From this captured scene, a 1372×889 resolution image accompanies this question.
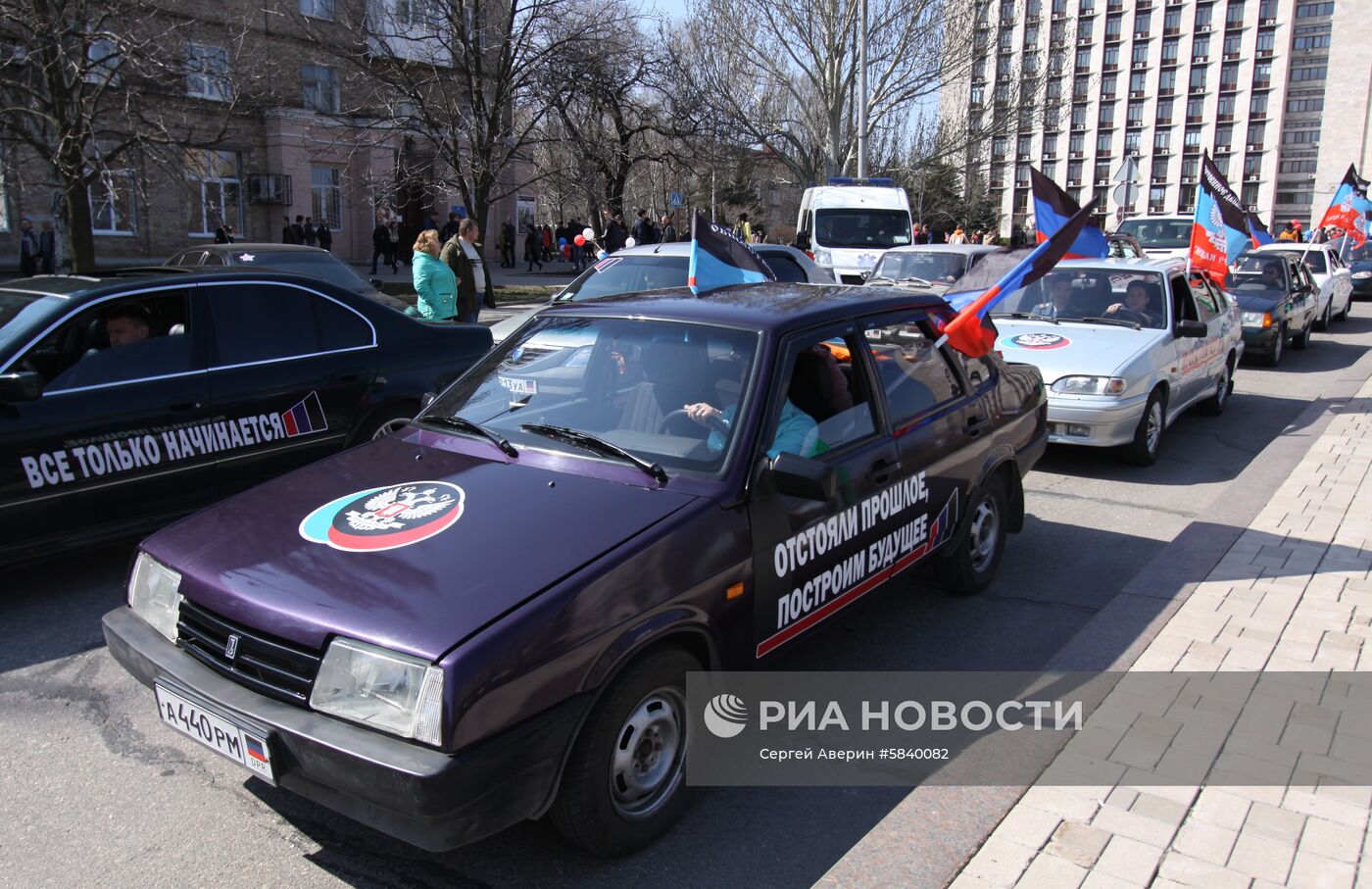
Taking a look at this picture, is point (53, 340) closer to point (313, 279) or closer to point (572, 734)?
point (313, 279)

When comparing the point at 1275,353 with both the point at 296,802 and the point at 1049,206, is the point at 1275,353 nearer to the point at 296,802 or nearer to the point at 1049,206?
the point at 1049,206

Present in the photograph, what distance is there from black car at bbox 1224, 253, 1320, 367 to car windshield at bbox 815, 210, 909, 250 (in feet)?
22.8

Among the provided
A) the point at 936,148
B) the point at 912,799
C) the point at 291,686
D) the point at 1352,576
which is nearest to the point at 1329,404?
the point at 1352,576

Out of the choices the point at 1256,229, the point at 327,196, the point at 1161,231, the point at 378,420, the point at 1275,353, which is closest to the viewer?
the point at 378,420

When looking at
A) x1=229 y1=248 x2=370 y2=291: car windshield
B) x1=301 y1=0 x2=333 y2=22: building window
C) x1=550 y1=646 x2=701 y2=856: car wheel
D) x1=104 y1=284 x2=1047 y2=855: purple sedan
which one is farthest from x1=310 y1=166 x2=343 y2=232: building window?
x1=550 y1=646 x2=701 y2=856: car wheel

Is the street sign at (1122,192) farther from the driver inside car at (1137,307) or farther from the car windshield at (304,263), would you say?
the car windshield at (304,263)

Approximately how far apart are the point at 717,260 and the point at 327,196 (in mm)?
31094

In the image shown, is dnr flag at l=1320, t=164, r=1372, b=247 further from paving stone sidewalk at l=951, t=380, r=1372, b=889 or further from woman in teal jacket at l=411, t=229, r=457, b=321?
paving stone sidewalk at l=951, t=380, r=1372, b=889

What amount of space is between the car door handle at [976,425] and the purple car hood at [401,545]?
84.2 inches

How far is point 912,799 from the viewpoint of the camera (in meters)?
3.46

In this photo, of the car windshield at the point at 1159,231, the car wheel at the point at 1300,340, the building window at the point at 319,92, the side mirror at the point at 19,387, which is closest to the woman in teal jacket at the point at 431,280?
the side mirror at the point at 19,387

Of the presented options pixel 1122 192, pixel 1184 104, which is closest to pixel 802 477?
pixel 1122 192

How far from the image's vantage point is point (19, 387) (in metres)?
4.93

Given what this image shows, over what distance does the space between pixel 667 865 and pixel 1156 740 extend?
6.26 ft
